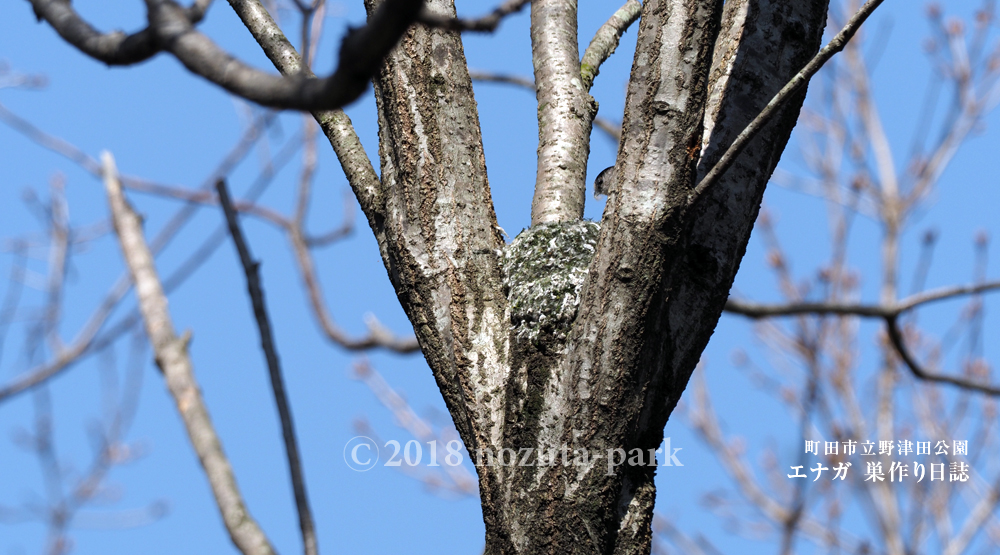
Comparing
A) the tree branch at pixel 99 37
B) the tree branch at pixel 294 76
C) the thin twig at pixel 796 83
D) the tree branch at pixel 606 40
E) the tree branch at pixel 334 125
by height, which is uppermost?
the tree branch at pixel 606 40

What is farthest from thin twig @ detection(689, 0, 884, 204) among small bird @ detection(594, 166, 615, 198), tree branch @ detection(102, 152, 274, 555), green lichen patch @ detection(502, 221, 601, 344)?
small bird @ detection(594, 166, 615, 198)

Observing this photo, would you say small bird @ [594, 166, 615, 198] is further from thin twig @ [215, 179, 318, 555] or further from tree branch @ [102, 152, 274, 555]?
tree branch @ [102, 152, 274, 555]

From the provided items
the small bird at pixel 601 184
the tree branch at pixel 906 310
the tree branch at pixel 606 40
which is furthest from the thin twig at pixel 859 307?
the tree branch at pixel 606 40

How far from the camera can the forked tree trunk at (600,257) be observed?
1607mm

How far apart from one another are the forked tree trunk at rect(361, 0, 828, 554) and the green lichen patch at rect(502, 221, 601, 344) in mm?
11

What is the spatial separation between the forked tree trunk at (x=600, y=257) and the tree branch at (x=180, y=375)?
0.50 m

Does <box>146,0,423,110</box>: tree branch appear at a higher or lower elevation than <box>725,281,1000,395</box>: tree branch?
lower

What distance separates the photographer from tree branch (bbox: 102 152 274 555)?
4.99 ft

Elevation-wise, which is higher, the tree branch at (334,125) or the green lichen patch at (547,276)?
the tree branch at (334,125)

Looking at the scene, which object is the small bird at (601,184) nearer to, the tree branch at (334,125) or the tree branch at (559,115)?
the tree branch at (559,115)

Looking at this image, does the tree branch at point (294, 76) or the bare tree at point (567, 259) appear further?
the bare tree at point (567, 259)

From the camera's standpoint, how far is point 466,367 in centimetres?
181

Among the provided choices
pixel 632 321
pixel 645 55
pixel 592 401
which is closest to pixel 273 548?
pixel 592 401

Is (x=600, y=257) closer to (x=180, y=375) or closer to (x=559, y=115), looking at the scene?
(x=559, y=115)
